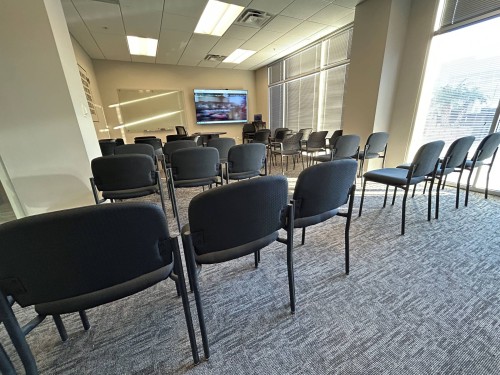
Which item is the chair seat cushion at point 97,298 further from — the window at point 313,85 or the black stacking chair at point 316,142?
the window at point 313,85

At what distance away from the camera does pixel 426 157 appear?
183cm

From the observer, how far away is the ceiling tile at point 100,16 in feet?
10.7

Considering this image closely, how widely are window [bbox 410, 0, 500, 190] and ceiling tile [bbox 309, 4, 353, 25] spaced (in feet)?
4.83

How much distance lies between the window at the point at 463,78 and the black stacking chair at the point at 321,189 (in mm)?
3017

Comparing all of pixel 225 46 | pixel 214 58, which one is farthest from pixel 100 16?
pixel 214 58

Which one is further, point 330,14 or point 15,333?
point 330,14

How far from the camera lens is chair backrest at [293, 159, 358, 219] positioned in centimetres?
107

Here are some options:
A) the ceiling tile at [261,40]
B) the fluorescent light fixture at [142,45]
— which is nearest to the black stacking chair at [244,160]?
the ceiling tile at [261,40]

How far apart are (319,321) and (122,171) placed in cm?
183

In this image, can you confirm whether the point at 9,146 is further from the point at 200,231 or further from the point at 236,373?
the point at 236,373

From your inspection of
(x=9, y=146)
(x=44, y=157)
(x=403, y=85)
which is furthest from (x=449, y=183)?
(x=9, y=146)

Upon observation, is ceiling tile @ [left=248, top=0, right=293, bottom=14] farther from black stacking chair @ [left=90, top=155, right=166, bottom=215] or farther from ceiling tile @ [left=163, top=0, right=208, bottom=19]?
black stacking chair @ [left=90, top=155, right=166, bottom=215]

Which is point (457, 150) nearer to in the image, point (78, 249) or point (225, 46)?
point (78, 249)

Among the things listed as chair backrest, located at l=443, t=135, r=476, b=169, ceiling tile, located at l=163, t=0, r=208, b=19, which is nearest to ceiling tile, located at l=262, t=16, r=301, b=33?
ceiling tile, located at l=163, t=0, r=208, b=19
